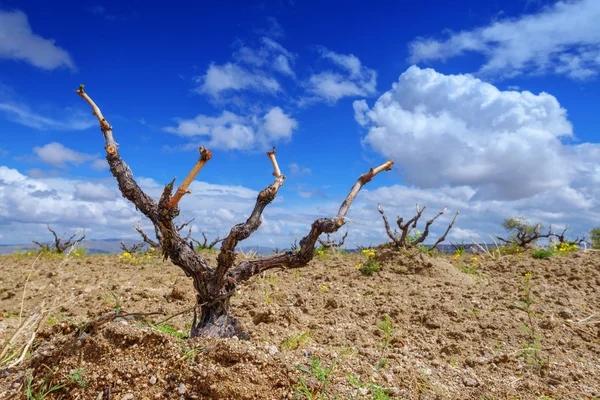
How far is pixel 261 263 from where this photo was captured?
3.93 meters

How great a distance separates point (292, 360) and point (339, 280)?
377cm

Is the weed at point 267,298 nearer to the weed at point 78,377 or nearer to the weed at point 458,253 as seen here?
the weed at point 78,377

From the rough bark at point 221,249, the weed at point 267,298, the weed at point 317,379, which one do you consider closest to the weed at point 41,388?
the rough bark at point 221,249

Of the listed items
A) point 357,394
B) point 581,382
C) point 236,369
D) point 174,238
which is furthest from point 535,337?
point 174,238

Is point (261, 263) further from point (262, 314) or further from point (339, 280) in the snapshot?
point (339, 280)

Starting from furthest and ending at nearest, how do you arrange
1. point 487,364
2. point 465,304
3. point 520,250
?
point 520,250
point 465,304
point 487,364

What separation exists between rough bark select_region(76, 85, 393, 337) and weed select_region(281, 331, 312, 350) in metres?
0.40

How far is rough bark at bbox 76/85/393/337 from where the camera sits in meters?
3.59

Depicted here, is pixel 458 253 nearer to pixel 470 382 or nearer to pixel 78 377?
pixel 470 382

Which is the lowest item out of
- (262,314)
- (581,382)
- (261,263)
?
(581,382)

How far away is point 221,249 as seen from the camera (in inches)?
144

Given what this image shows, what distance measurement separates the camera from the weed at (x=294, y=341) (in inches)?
151

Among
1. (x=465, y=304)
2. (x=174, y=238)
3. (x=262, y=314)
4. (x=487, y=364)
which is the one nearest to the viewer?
(x=174, y=238)

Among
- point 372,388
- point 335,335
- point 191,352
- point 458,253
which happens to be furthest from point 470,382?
point 458,253
